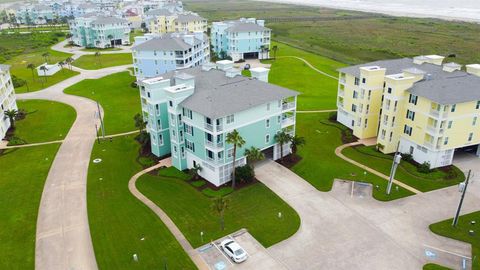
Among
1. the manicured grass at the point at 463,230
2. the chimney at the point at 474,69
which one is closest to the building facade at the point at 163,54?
the chimney at the point at 474,69

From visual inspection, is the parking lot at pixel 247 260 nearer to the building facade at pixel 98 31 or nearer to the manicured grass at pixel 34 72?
the manicured grass at pixel 34 72

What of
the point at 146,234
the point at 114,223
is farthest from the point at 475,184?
the point at 114,223

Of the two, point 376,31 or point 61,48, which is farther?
point 376,31

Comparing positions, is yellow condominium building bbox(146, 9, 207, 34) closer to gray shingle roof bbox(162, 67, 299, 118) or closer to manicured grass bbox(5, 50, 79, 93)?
manicured grass bbox(5, 50, 79, 93)

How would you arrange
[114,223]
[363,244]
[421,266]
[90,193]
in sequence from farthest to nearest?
[90,193] → [114,223] → [363,244] → [421,266]

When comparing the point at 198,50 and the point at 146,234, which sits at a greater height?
the point at 198,50

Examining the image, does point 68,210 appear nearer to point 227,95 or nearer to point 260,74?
point 227,95

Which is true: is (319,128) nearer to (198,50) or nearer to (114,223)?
(114,223)
